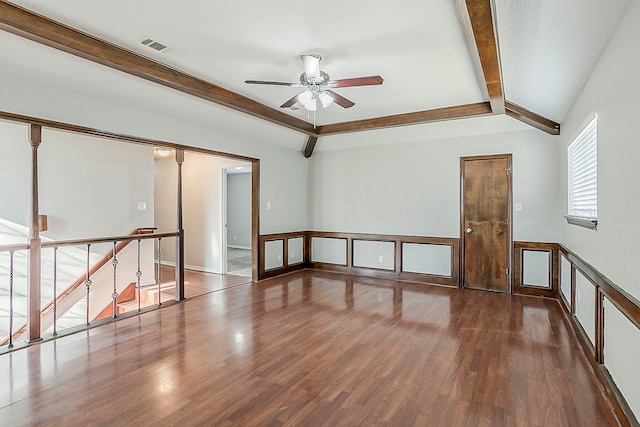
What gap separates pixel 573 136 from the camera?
144 inches

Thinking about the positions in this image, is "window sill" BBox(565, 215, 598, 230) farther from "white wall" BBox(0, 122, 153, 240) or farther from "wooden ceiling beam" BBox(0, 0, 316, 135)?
"white wall" BBox(0, 122, 153, 240)

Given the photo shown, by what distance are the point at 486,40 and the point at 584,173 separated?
1894mm

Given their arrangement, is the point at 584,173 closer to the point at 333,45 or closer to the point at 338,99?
the point at 338,99

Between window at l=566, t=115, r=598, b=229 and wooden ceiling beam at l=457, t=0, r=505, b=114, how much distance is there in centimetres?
88

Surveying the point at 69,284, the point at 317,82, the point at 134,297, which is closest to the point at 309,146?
the point at 317,82

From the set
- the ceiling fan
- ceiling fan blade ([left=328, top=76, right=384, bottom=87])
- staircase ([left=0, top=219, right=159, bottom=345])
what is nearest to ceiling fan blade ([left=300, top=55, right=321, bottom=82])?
the ceiling fan

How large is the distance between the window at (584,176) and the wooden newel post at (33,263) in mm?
4925

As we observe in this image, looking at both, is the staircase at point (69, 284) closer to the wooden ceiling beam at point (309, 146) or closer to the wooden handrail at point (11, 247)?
the wooden handrail at point (11, 247)

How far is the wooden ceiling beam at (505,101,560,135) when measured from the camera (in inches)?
165

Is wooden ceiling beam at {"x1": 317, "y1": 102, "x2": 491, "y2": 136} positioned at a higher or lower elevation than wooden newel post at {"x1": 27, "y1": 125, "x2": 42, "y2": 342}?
higher

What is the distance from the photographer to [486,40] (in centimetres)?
249

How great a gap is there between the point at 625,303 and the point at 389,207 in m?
4.17

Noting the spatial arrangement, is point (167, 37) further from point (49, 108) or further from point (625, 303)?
point (625, 303)

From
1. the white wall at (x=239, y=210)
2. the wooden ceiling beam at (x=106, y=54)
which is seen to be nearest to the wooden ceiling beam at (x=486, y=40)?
the wooden ceiling beam at (x=106, y=54)
